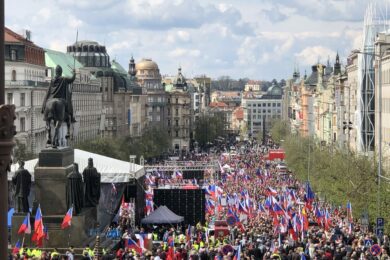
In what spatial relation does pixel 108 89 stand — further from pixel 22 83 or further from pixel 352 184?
pixel 352 184

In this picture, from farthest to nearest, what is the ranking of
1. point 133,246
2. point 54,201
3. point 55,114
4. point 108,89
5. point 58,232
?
point 108,89, point 133,246, point 55,114, point 58,232, point 54,201

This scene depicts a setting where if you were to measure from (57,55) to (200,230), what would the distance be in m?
90.7

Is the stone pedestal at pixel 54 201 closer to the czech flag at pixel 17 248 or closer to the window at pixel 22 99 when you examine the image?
the czech flag at pixel 17 248

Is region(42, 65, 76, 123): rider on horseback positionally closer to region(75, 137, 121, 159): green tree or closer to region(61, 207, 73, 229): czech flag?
region(61, 207, 73, 229): czech flag

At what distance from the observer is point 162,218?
41.2m

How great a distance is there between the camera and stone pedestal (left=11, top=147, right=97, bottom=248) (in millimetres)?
27594

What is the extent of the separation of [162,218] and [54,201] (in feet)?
45.5

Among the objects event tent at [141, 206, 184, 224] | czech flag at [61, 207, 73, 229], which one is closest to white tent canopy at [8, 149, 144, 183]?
event tent at [141, 206, 184, 224]

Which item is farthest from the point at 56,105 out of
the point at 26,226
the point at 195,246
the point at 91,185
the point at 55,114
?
the point at 195,246

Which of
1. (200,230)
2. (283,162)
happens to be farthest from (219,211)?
(283,162)

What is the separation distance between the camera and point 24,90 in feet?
292

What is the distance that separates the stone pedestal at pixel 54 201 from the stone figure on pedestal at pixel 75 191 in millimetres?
121

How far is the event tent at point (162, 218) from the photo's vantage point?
41.1m

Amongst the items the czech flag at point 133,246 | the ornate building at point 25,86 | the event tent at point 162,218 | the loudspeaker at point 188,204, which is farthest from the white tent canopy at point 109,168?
the ornate building at point 25,86
